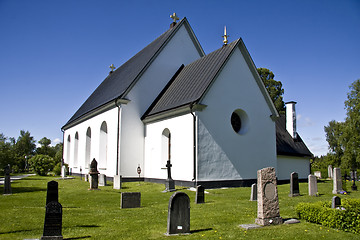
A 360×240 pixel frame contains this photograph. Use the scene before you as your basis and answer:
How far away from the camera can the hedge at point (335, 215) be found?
8148 mm

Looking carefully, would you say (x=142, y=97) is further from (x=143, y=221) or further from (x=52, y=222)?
(x=52, y=222)

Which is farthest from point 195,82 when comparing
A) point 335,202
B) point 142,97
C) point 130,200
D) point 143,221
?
point 143,221

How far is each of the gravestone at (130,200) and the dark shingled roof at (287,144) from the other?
15327mm

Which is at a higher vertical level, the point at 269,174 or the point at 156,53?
the point at 156,53

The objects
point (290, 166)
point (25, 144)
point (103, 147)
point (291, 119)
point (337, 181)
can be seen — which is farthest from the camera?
point (25, 144)

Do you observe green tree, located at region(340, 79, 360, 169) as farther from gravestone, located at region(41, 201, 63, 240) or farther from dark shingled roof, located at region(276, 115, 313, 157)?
gravestone, located at region(41, 201, 63, 240)

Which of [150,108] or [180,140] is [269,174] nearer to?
[180,140]

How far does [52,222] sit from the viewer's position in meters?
7.00

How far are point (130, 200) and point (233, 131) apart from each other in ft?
33.0

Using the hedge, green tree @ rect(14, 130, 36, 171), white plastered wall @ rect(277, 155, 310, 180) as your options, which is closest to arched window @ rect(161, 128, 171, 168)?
white plastered wall @ rect(277, 155, 310, 180)

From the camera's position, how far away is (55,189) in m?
7.36

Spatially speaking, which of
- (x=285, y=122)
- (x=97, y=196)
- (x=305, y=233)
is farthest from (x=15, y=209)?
(x=285, y=122)

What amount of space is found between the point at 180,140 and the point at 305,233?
11928 mm

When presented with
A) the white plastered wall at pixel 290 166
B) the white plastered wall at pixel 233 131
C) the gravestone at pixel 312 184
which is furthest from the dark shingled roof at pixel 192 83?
the white plastered wall at pixel 290 166
